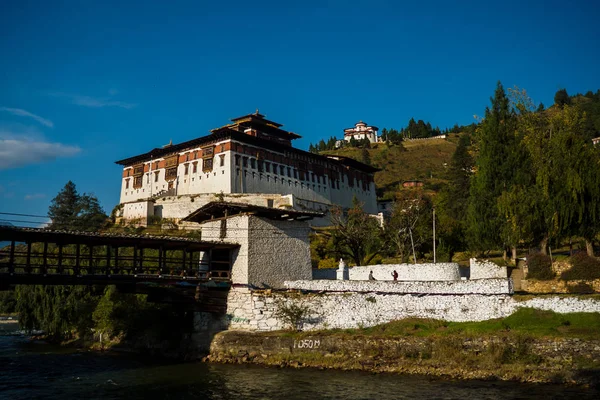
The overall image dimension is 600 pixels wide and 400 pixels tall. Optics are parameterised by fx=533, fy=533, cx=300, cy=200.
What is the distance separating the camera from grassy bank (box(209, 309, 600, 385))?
22.5 meters

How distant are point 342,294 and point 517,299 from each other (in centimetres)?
905

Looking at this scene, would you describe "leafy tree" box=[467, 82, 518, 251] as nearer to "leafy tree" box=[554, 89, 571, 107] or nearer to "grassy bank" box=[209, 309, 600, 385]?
"grassy bank" box=[209, 309, 600, 385]

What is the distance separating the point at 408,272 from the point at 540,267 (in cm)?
793

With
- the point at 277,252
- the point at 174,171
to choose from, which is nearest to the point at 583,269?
the point at 277,252

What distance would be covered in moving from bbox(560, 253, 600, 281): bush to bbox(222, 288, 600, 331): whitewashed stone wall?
6134 mm

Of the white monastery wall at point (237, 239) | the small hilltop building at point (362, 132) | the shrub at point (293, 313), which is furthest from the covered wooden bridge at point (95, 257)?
the small hilltop building at point (362, 132)

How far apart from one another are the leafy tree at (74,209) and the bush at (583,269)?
5387cm

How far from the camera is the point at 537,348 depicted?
23219 millimetres

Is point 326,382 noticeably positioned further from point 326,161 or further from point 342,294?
point 326,161

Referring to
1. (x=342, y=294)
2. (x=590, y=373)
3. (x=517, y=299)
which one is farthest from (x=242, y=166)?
(x=590, y=373)

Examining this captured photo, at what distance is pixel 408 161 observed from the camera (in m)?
135

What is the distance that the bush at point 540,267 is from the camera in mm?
32062

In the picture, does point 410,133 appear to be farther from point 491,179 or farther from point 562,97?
point 491,179

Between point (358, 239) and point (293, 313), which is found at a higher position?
point (358, 239)
